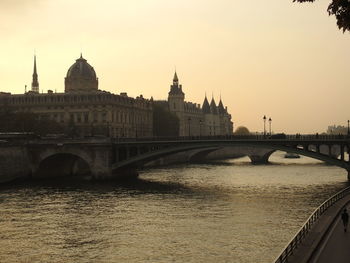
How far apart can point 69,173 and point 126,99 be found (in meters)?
58.2

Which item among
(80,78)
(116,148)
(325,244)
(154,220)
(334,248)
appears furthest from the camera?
(80,78)

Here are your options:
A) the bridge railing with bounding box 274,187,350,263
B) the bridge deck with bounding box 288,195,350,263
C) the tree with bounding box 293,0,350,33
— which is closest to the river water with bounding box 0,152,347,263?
the bridge railing with bounding box 274,187,350,263

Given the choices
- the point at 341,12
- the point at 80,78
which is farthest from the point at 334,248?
→ the point at 80,78

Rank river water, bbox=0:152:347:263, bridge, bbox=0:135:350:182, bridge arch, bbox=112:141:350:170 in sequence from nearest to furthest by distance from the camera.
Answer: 1. river water, bbox=0:152:347:263
2. bridge arch, bbox=112:141:350:170
3. bridge, bbox=0:135:350:182

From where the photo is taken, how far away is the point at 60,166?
89.5 metres

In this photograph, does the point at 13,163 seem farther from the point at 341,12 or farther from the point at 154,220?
the point at 341,12

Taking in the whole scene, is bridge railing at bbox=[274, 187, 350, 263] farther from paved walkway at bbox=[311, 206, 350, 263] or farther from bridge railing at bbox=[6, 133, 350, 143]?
bridge railing at bbox=[6, 133, 350, 143]

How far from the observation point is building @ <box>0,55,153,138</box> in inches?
5310

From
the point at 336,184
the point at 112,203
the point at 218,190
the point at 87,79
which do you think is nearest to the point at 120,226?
the point at 112,203

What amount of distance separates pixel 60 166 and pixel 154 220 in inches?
1980

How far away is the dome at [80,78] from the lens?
15500cm

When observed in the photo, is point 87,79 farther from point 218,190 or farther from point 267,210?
point 267,210

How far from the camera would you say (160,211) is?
47.0m

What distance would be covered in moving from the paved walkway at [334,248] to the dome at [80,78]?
130597mm
